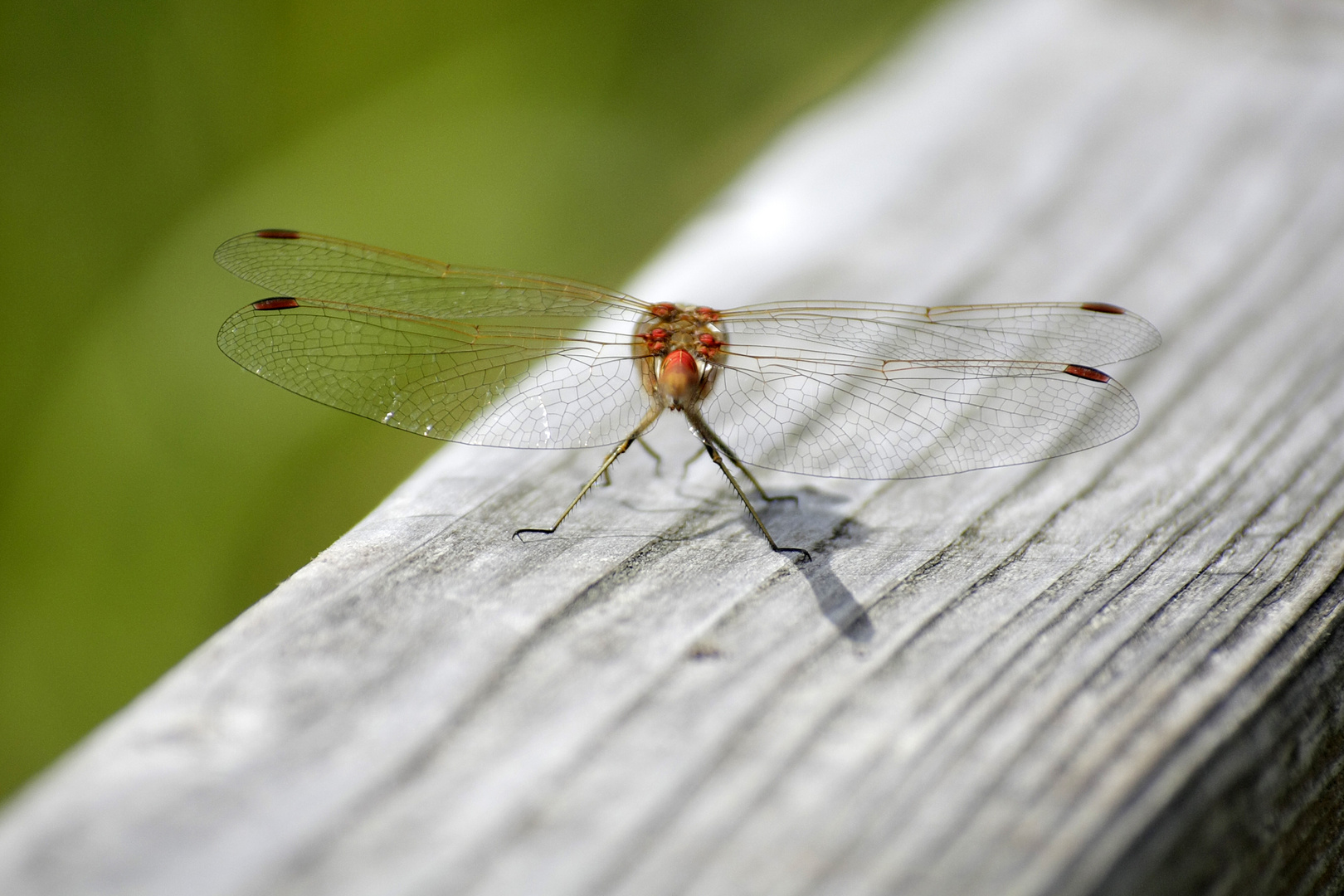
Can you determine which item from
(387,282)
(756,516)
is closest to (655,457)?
(756,516)

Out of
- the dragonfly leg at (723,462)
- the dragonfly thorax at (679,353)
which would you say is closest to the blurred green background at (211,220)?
the dragonfly thorax at (679,353)

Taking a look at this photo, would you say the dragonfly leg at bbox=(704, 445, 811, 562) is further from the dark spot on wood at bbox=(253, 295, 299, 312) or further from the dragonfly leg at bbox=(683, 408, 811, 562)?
the dark spot on wood at bbox=(253, 295, 299, 312)

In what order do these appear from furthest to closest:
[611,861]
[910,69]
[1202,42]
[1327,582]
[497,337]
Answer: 1. [910,69]
2. [1202,42]
3. [497,337]
4. [1327,582]
5. [611,861]

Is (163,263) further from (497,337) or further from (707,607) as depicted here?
(707,607)

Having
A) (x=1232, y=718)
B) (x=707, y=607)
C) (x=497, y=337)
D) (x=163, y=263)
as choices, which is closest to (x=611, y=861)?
(x=707, y=607)

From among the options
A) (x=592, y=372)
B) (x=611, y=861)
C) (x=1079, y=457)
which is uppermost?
(x=592, y=372)

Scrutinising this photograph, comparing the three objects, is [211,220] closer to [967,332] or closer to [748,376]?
[748,376]

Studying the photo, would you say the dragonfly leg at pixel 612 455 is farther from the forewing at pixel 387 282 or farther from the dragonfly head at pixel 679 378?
the forewing at pixel 387 282
